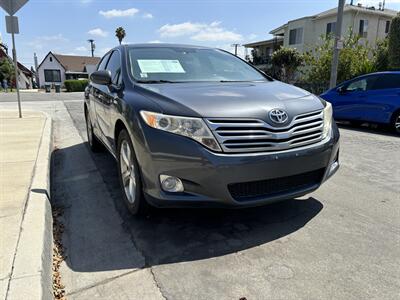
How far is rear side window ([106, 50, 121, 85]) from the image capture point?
158 inches

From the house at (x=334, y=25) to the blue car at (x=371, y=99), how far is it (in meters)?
21.3

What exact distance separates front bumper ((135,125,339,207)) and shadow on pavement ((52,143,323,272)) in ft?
1.21

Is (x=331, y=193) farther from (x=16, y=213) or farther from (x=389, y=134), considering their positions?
(x=389, y=134)

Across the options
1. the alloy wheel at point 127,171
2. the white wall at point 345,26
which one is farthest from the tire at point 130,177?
the white wall at point 345,26

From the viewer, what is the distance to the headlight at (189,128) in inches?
104

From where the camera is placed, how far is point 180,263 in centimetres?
263

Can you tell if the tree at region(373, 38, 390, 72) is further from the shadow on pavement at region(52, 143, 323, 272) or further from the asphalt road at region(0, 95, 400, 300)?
the shadow on pavement at region(52, 143, 323, 272)

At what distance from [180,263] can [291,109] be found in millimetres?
1536

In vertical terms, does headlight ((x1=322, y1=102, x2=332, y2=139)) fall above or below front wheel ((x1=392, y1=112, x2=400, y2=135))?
above

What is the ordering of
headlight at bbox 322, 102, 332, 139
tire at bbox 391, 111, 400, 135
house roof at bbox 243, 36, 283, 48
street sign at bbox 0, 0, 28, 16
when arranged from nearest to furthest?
headlight at bbox 322, 102, 332, 139 → tire at bbox 391, 111, 400, 135 → street sign at bbox 0, 0, 28, 16 → house roof at bbox 243, 36, 283, 48

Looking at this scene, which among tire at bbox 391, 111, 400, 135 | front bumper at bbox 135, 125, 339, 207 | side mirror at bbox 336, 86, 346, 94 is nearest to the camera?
front bumper at bbox 135, 125, 339, 207

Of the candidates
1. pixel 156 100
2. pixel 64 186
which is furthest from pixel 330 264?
pixel 64 186

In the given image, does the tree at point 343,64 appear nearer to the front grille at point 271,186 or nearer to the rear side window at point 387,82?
the rear side window at point 387,82

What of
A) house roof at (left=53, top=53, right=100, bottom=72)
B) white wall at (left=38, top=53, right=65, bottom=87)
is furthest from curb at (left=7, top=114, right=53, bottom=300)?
house roof at (left=53, top=53, right=100, bottom=72)
